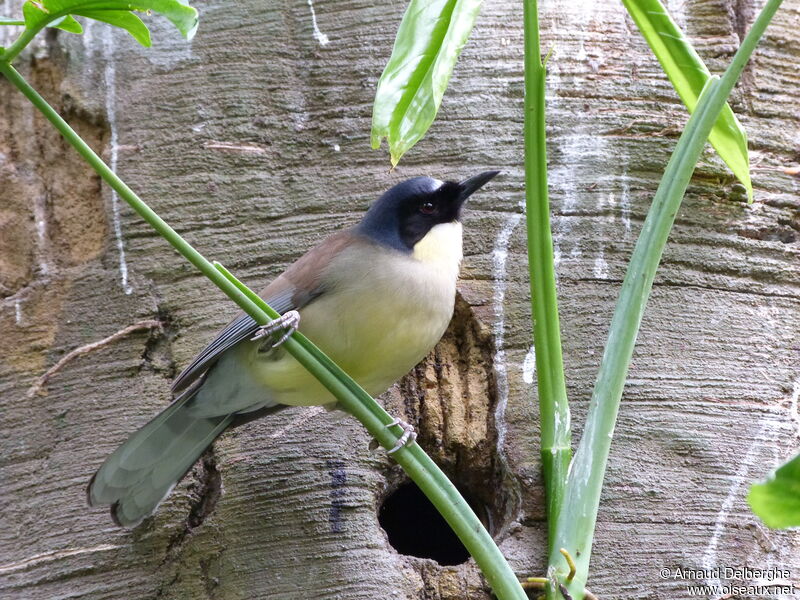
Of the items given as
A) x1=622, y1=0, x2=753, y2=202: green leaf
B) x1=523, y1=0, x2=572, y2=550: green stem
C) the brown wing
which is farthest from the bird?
x1=622, y1=0, x2=753, y2=202: green leaf

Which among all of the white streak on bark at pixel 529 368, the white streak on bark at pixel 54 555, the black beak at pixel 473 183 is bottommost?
the white streak on bark at pixel 54 555

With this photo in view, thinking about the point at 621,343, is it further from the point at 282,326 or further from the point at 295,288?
the point at 295,288

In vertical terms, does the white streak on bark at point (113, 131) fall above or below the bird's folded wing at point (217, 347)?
above

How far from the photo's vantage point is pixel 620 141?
376 cm

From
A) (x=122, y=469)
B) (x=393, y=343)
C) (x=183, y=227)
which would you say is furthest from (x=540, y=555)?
(x=183, y=227)

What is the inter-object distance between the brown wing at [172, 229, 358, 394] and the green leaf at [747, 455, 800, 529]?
2113 millimetres

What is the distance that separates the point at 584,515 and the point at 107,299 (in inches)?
82.0

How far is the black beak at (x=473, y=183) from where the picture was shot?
367cm

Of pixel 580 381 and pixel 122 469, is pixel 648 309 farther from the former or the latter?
pixel 122 469

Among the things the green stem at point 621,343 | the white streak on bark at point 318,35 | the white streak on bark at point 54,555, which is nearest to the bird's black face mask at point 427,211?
the white streak on bark at point 318,35

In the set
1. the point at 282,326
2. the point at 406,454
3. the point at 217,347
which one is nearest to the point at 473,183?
the point at 282,326

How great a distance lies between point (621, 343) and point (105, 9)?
1.70m

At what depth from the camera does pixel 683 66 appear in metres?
3.15

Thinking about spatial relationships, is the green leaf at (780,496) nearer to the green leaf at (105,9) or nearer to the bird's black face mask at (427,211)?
the green leaf at (105,9)
